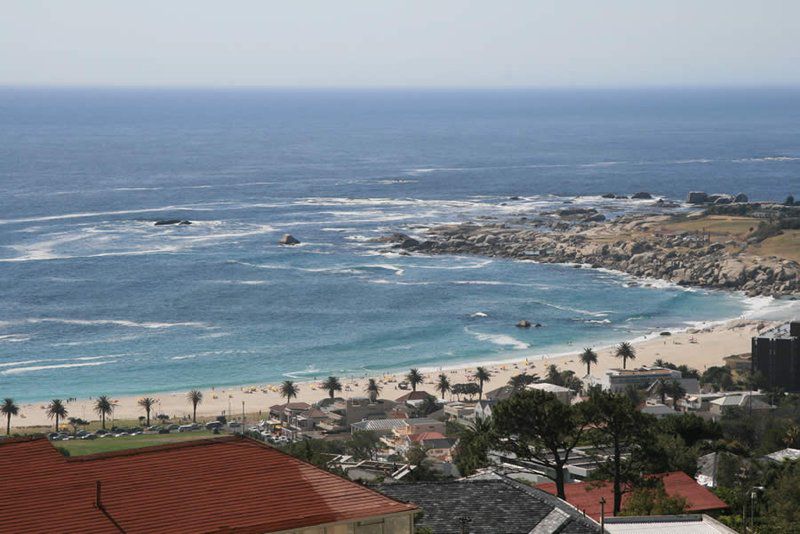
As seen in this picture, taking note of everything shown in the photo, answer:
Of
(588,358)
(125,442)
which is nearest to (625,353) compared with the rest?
(588,358)

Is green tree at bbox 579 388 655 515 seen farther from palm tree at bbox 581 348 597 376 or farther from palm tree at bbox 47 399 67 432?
palm tree at bbox 581 348 597 376

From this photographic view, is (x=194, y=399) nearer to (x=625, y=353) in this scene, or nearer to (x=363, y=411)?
(x=363, y=411)

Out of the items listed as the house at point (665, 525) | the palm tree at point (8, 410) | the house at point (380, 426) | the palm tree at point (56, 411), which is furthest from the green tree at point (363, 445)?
the house at point (665, 525)

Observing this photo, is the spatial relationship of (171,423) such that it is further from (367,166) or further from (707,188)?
(367,166)

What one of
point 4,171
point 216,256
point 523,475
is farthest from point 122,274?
point 4,171

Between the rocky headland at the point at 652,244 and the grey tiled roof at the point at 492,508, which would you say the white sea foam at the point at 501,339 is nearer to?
the rocky headland at the point at 652,244

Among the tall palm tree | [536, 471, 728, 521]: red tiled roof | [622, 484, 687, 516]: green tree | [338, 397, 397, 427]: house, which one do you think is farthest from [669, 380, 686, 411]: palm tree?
[622, 484, 687, 516]: green tree
